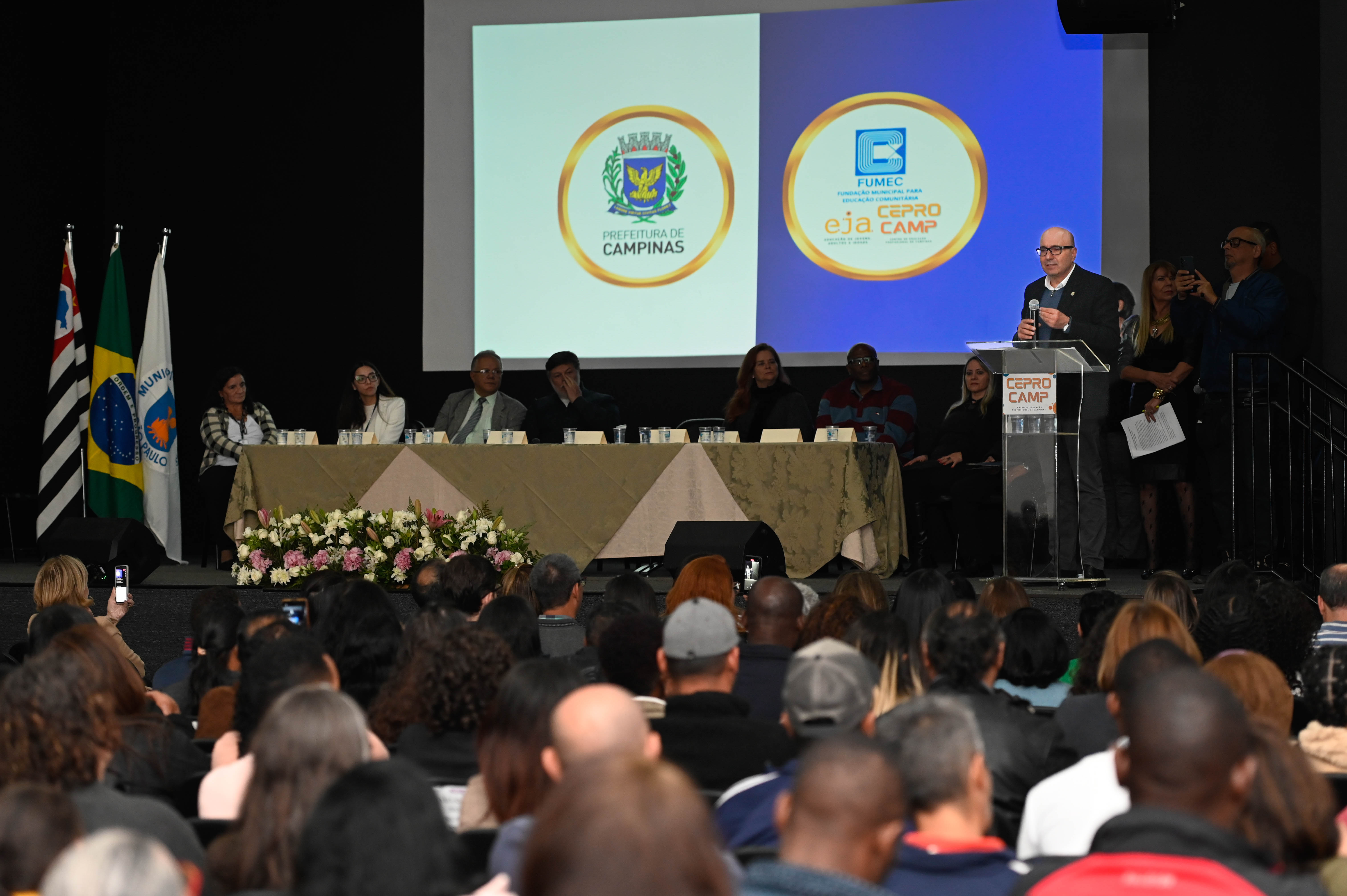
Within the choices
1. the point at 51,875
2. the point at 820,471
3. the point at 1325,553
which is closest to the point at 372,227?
the point at 820,471

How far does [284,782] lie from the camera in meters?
1.70

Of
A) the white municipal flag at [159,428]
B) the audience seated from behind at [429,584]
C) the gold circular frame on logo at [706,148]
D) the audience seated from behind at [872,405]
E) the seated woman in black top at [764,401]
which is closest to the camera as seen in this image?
the audience seated from behind at [429,584]

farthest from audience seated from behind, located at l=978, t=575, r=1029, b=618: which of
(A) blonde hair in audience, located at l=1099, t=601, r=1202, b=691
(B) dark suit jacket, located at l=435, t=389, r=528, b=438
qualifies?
(B) dark suit jacket, located at l=435, t=389, r=528, b=438

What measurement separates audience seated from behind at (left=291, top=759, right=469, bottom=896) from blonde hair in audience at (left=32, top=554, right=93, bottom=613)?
3.22 m

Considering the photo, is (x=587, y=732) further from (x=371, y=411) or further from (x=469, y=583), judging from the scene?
(x=371, y=411)

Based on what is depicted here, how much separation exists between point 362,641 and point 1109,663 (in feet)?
5.73

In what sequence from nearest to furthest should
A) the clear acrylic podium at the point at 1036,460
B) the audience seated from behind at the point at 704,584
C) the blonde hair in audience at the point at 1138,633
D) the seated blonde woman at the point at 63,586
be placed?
the blonde hair in audience at the point at 1138,633 < the audience seated from behind at the point at 704,584 < the seated blonde woman at the point at 63,586 < the clear acrylic podium at the point at 1036,460

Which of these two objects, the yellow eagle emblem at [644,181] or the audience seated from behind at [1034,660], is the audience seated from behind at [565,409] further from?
the audience seated from behind at [1034,660]

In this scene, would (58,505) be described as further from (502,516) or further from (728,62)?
(728,62)

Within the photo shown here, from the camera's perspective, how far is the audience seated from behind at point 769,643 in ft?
10.1

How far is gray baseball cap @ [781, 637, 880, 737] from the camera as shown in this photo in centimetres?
223

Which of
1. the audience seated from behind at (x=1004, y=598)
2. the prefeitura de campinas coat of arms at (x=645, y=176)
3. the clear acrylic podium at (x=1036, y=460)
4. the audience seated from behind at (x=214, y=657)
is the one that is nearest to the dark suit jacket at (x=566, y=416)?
the prefeitura de campinas coat of arms at (x=645, y=176)

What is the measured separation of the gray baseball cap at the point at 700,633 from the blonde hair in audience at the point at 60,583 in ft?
7.97

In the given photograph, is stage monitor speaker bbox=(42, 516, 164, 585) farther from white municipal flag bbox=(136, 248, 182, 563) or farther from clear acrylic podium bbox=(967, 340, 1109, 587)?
clear acrylic podium bbox=(967, 340, 1109, 587)
